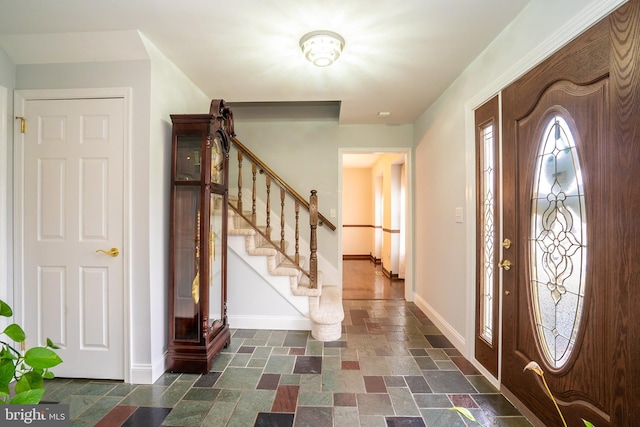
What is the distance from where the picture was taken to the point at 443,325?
2.91m

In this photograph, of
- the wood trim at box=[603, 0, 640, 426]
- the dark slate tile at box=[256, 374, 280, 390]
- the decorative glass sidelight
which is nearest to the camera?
the wood trim at box=[603, 0, 640, 426]

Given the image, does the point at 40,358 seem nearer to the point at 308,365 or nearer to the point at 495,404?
the point at 308,365

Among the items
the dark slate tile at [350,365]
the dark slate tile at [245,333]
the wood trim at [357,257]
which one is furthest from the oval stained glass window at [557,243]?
the wood trim at [357,257]

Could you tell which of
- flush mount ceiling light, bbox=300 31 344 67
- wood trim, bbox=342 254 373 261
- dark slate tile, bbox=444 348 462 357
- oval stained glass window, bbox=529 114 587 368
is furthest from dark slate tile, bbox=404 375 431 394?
wood trim, bbox=342 254 373 261

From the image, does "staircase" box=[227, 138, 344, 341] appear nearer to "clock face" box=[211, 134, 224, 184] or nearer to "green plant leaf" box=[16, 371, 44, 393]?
"clock face" box=[211, 134, 224, 184]

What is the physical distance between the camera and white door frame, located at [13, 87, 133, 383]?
2082 millimetres

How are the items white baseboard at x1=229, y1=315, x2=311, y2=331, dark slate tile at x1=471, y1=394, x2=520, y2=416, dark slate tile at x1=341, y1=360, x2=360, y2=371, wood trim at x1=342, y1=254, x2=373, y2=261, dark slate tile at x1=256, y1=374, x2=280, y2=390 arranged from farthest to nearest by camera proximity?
wood trim at x1=342, y1=254, x2=373, y2=261 < white baseboard at x1=229, y1=315, x2=311, y2=331 < dark slate tile at x1=341, y1=360, x2=360, y2=371 < dark slate tile at x1=256, y1=374, x2=280, y2=390 < dark slate tile at x1=471, y1=394, x2=520, y2=416

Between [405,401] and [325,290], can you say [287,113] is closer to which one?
[325,290]

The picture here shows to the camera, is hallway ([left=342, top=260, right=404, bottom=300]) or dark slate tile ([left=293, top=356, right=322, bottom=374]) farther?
hallway ([left=342, top=260, right=404, bottom=300])

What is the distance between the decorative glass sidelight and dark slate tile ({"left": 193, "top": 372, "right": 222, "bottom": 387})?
2.06 metres

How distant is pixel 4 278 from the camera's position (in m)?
2.06

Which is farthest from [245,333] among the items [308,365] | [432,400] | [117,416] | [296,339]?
[432,400]

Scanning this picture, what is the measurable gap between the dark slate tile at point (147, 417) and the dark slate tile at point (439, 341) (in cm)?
221

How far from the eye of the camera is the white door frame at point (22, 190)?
2.08 meters
